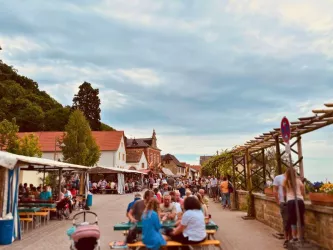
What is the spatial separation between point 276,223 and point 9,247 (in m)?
7.82

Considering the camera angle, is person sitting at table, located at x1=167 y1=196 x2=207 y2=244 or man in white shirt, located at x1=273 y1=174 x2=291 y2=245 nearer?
person sitting at table, located at x1=167 y1=196 x2=207 y2=244

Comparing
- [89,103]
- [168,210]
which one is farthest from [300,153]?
[89,103]

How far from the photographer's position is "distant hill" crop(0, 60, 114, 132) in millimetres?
62656

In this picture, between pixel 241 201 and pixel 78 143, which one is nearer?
pixel 241 201

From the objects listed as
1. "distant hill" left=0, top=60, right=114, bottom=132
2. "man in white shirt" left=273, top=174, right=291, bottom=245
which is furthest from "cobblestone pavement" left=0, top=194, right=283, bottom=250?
"distant hill" left=0, top=60, right=114, bottom=132

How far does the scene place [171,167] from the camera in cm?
11225

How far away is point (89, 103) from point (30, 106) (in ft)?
53.6

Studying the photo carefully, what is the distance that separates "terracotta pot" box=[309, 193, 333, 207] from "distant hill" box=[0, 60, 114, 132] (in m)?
58.1

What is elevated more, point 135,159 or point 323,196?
point 135,159

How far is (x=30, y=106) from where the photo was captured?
64.5 metres

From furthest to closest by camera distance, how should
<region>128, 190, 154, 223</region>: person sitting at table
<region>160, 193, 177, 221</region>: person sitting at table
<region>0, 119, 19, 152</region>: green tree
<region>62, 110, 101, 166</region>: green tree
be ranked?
<region>62, 110, 101, 166</region>: green tree, <region>0, 119, 19, 152</region>: green tree, <region>160, 193, 177, 221</region>: person sitting at table, <region>128, 190, 154, 223</region>: person sitting at table

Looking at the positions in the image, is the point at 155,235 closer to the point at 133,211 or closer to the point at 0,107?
the point at 133,211

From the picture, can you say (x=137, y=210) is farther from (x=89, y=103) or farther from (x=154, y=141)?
(x=154, y=141)

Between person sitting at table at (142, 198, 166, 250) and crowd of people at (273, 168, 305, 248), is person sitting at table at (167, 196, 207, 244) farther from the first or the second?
crowd of people at (273, 168, 305, 248)
